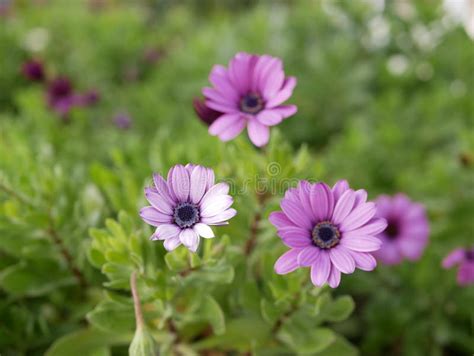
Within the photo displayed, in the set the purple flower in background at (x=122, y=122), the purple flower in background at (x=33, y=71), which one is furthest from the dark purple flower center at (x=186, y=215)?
the purple flower in background at (x=33, y=71)

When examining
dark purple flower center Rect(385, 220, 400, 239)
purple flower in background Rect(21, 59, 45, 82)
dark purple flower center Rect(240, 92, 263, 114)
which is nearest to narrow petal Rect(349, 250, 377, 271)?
dark purple flower center Rect(240, 92, 263, 114)

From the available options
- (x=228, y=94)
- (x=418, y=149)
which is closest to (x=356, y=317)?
(x=418, y=149)

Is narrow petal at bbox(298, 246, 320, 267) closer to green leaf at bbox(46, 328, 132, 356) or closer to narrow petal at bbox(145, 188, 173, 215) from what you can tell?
narrow petal at bbox(145, 188, 173, 215)

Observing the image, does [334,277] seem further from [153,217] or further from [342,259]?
[153,217]

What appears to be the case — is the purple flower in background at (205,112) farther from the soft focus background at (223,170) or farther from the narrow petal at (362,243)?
the narrow petal at (362,243)

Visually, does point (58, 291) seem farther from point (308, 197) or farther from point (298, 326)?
point (308, 197)

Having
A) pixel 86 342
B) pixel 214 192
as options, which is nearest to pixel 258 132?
pixel 214 192
